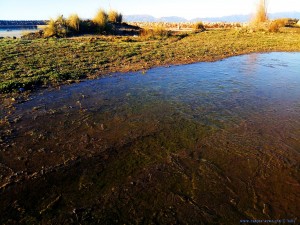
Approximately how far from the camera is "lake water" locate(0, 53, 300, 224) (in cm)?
393

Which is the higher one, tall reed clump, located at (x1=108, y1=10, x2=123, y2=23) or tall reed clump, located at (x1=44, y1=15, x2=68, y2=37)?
tall reed clump, located at (x1=108, y1=10, x2=123, y2=23)

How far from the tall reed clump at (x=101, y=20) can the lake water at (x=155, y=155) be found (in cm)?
1907

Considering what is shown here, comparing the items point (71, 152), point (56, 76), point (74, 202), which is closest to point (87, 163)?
point (71, 152)

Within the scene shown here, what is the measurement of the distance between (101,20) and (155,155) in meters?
24.3

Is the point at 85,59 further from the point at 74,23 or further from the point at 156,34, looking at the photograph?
the point at 74,23

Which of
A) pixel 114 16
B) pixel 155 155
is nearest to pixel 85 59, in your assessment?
pixel 155 155

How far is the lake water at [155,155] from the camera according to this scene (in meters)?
3.93

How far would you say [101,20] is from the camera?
26953 mm

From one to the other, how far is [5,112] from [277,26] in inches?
1061

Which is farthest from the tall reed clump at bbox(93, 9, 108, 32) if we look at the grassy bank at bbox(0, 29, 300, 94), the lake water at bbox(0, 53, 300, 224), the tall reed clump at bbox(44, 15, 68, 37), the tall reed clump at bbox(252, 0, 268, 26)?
the lake water at bbox(0, 53, 300, 224)

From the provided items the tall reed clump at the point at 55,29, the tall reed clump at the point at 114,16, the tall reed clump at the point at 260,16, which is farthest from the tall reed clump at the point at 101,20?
the tall reed clump at the point at 260,16

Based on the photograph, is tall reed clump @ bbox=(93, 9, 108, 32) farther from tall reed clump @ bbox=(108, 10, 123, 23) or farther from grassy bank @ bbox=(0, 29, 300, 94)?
grassy bank @ bbox=(0, 29, 300, 94)

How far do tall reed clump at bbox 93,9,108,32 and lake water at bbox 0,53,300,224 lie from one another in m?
19.1

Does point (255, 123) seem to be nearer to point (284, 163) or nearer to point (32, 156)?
point (284, 163)
